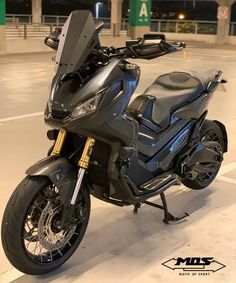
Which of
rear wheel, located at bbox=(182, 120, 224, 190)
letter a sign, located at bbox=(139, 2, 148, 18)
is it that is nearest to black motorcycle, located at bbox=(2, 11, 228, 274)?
rear wheel, located at bbox=(182, 120, 224, 190)

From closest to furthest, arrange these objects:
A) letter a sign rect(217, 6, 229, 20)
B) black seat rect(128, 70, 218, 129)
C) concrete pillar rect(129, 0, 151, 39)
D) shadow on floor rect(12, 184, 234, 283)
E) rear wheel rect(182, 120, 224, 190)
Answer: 1. shadow on floor rect(12, 184, 234, 283)
2. black seat rect(128, 70, 218, 129)
3. rear wheel rect(182, 120, 224, 190)
4. concrete pillar rect(129, 0, 151, 39)
5. letter a sign rect(217, 6, 229, 20)

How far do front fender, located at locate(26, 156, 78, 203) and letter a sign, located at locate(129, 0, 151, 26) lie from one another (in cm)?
1835

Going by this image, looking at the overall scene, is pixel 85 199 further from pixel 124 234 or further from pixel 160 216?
pixel 160 216

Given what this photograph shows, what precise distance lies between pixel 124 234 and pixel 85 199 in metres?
0.50

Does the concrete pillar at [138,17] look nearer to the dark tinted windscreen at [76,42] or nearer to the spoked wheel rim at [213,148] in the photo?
the spoked wheel rim at [213,148]

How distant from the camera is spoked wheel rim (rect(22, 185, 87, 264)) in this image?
243 cm

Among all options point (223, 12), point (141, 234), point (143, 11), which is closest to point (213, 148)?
point (141, 234)

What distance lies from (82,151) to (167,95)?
787 millimetres

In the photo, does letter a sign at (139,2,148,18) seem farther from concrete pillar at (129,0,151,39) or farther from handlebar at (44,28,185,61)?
handlebar at (44,28,185,61)

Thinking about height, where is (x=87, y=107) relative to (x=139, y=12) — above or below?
above

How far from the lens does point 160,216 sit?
10.6 ft

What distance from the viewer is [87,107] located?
2.35 metres

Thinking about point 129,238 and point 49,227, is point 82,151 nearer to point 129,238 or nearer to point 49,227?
point 49,227

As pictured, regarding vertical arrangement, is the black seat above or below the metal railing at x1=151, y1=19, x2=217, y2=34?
above
